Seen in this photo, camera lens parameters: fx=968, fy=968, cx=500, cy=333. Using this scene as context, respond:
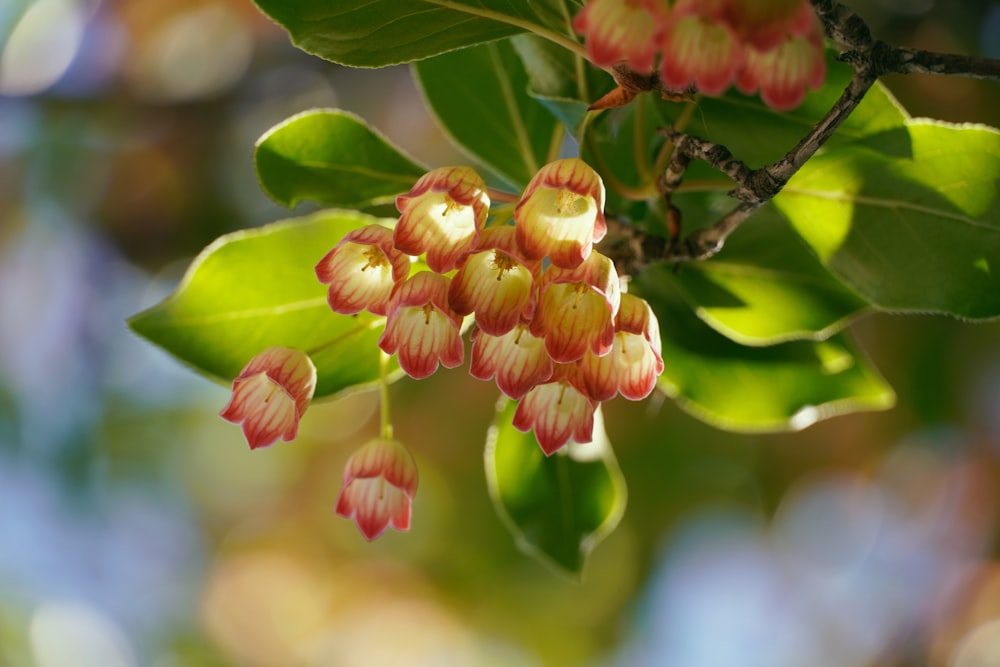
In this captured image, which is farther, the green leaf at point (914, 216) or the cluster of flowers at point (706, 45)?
the green leaf at point (914, 216)

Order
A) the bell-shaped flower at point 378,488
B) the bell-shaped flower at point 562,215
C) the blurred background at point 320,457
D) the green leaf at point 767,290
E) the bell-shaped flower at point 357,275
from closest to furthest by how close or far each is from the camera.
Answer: the bell-shaped flower at point 562,215 → the bell-shaped flower at point 357,275 → the bell-shaped flower at point 378,488 → the green leaf at point 767,290 → the blurred background at point 320,457

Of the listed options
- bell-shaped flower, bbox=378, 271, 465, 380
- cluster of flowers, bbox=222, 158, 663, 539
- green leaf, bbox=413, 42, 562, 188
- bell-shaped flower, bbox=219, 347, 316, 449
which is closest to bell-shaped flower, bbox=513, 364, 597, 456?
cluster of flowers, bbox=222, 158, 663, 539

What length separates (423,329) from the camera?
85 cm

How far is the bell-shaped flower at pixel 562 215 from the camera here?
0.78m

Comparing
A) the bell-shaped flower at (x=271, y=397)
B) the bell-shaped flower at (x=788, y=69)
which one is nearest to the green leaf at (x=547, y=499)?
the bell-shaped flower at (x=271, y=397)

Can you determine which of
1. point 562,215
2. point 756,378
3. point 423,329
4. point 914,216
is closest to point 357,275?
point 423,329

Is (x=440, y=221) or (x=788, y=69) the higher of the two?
(x=788, y=69)

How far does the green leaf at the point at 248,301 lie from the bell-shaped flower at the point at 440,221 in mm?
368

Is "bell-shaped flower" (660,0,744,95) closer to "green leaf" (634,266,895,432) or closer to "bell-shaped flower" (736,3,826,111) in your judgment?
"bell-shaped flower" (736,3,826,111)

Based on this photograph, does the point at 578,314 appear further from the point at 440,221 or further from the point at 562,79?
the point at 562,79

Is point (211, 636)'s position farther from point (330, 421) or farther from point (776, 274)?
point (776, 274)

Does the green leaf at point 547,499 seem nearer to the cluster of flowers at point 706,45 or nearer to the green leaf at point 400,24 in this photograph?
the green leaf at point 400,24

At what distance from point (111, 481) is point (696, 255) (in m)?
3.19

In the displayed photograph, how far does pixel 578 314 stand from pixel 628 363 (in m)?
0.10
